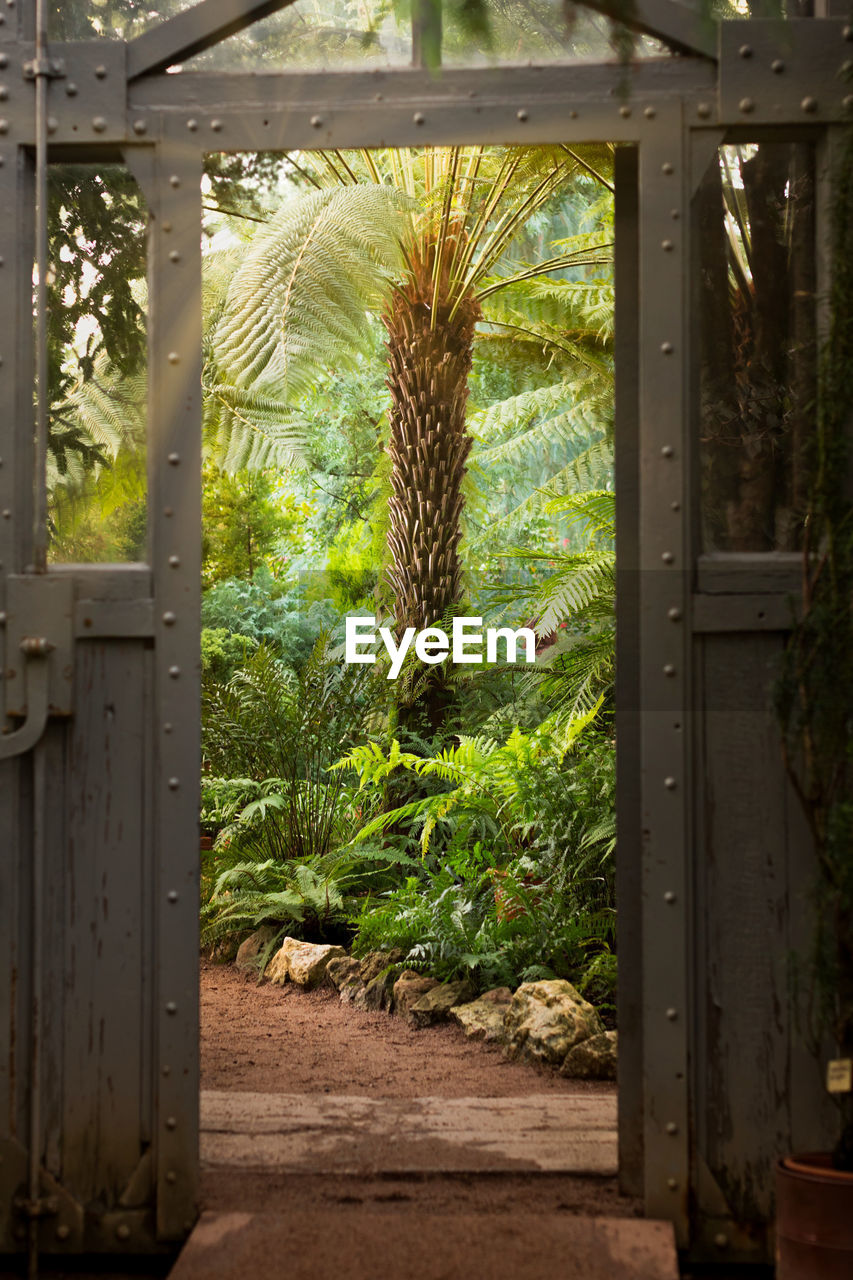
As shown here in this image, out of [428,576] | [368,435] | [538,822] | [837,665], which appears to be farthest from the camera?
[368,435]

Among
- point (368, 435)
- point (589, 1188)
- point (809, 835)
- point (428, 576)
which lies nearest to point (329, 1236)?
point (589, 1188)

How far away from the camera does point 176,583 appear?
2697 millimetres

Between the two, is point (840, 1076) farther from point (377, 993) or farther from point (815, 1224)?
point (377, 993)

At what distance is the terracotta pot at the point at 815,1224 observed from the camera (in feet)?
7.25

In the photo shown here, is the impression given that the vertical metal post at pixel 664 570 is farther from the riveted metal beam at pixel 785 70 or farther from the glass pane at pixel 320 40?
the glass pane at pixel 320 40

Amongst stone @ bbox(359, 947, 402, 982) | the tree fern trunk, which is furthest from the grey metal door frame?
the tree fern trunk

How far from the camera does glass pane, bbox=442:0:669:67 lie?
2.66 meters

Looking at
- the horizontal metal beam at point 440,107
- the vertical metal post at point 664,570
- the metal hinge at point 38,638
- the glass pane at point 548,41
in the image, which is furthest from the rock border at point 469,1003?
the glass pane at point 548,41

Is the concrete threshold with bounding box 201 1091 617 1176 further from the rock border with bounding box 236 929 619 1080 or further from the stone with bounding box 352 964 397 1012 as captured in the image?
the stone with bounding box 352 964 397 1012

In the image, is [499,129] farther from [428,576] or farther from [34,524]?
[428,576]

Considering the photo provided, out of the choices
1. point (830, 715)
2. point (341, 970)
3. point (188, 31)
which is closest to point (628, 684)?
point (830, 715)

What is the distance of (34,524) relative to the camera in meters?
2.72

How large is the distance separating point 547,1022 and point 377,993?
119 cm

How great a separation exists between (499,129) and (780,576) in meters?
1.27
